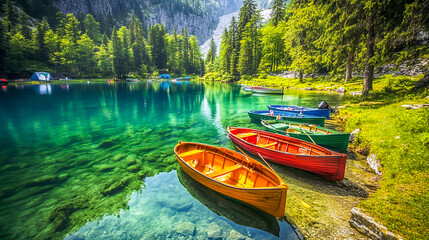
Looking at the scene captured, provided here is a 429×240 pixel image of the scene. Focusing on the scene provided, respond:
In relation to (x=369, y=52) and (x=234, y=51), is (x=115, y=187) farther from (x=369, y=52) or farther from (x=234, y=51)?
(x=234, y=51)

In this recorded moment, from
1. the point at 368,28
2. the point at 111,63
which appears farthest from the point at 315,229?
the point at 111,63

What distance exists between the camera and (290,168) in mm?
8680

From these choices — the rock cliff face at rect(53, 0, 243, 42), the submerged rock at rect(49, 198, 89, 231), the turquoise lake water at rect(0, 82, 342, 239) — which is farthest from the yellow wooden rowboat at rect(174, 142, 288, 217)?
the rock cliff face at rect(53, 0, 243, 42)

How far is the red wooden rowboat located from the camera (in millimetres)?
6950

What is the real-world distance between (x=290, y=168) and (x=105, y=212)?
8208 millimetres

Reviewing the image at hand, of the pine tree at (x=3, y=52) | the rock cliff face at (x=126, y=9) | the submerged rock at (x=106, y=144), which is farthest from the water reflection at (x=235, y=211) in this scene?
the rock cliff face at (x=126, y=9)

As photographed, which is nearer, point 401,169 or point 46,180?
point 401,169

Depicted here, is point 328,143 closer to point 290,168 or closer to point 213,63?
point 290,168

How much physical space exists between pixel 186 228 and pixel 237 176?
2742 millimetres

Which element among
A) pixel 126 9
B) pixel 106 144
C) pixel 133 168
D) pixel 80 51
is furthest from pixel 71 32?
pixel 126 9

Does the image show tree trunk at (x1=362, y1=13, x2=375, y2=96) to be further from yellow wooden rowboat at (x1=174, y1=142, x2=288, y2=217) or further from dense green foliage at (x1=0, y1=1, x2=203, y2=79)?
dense green foliage at (x1=0, y1=1, x2=203, y2=79)

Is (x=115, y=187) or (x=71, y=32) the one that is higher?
A: (x=71, y=32)

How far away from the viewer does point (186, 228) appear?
5.57 meters

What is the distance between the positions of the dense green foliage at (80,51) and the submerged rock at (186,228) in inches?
3159
